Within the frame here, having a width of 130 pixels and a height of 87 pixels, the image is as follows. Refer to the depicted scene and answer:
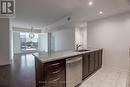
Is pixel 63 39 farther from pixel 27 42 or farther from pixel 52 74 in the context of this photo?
pixel 52 74

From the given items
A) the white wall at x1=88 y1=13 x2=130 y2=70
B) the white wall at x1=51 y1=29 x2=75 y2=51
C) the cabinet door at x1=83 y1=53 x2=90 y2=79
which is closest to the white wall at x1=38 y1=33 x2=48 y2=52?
the white wall at x1=51 y1=29 x2=75 y2=51

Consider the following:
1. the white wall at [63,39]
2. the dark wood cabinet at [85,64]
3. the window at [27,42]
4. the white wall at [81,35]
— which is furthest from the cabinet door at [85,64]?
the window at [27,42]

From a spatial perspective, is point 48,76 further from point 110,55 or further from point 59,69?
point 110,55

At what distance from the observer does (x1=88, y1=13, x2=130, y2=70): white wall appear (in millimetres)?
4059

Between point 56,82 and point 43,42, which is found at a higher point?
point 43,42

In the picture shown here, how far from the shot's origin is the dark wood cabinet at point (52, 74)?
1.90 meters

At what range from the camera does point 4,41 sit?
16.2 feet

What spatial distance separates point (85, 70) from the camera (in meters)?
3.08

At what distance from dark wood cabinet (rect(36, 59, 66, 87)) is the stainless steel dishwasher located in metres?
0.14

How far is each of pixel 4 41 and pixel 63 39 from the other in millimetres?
4034

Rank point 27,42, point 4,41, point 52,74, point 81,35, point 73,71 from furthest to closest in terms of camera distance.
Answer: point 27,42 < point 81,35 < point 4,41 < point 73,71 < point 52,74

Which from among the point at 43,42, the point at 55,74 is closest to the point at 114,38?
the point at 55,74

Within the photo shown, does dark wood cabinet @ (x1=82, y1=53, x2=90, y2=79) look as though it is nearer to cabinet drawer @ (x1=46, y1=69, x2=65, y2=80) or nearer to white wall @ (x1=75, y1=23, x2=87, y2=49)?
cabinet drawer @ (x1=46, y1=69, x2=65, y2=80)

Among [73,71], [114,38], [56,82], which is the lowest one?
[56,82]
